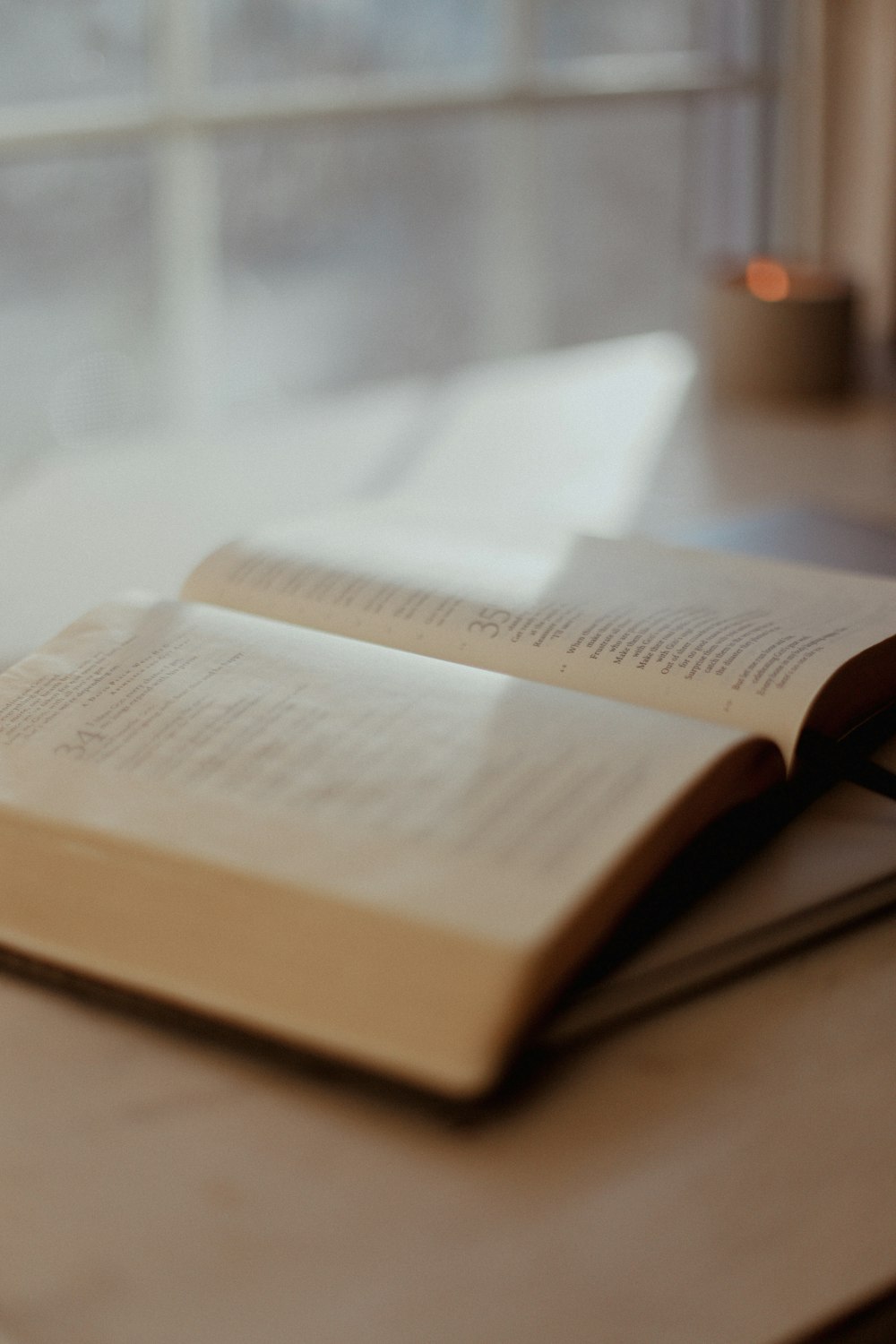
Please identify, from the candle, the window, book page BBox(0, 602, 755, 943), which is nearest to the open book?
book page BBox(0, 602, 755, 943)

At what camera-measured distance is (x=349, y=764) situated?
46 centimetres

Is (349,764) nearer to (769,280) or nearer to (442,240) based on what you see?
(769,280)

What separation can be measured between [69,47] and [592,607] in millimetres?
1701

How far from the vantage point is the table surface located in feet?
1.09

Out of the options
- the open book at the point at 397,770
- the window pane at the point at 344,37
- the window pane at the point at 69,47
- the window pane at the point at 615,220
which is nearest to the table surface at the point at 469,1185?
the open book at the point at 397,770

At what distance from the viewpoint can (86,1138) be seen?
39 cm

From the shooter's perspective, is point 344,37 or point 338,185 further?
point 338,185

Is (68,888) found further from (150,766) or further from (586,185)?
(586,185)

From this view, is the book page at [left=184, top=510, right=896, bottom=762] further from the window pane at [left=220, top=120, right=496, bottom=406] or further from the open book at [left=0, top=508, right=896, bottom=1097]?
the window pane at [left=220, top=120, right=496, bottom=406]

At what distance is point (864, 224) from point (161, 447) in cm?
136

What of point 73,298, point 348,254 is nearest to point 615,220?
point 348,254

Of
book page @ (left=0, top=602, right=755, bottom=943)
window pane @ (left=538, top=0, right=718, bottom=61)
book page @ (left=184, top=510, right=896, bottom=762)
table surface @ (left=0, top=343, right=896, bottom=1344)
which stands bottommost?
table surface @ (left=0, top=343, right=896, bottom=1344)

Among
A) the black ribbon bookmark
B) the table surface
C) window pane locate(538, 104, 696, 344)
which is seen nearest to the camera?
the table surface

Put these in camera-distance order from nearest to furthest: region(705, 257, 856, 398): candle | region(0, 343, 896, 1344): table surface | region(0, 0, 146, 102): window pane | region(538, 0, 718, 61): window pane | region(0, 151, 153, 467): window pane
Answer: region(0, 343, 896, 1344): table surface < region(705, 257, 856, 398): candle < region(0, 0, 146, 102): window pane < region(0, 151, 153, 467): window pane < region(538, 0, 718, 61): window pane
